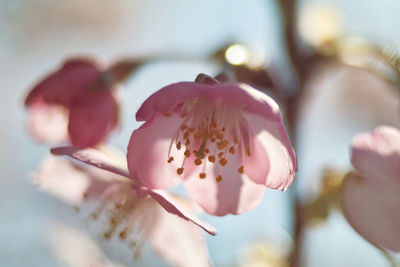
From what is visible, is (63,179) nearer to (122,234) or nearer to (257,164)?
(122,234)

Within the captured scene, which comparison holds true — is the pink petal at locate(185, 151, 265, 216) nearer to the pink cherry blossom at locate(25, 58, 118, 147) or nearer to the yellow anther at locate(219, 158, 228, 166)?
the yellow anther at locate(219, 158, 228, 166)

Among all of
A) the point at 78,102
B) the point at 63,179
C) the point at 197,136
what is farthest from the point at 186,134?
the point at 63,179

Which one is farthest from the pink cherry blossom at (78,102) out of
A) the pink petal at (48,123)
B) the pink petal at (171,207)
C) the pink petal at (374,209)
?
the pink petal at (374,209)

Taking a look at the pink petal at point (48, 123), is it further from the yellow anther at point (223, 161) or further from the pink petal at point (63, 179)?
the yellow anther at point (223, 161)

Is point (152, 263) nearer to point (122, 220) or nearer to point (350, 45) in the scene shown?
point (122, 220)

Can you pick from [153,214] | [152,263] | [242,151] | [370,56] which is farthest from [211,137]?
[152,263]
